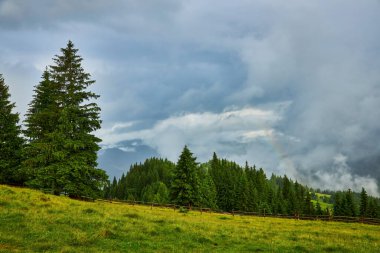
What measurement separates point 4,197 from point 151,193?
115 metres

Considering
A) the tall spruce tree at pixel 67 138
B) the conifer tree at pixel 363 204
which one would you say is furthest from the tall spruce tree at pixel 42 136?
the conifer tree at pixel 363 204

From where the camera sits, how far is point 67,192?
A: 33438 millimetres

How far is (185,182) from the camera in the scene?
198 ft

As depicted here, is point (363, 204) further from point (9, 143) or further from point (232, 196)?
point (9, 143)

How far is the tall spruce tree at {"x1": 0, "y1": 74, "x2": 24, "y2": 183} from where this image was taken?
37694 millimetres

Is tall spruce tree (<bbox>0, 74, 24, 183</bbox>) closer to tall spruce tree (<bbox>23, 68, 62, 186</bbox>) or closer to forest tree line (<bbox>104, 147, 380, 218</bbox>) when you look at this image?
tall spruce tree (<bbox>23, 68, 62, 186</bbox>)

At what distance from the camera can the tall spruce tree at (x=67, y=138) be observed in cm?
3250

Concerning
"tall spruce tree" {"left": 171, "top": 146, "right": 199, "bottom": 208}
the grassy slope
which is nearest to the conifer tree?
"tall spruce tree" {"left": 171, "top": 146, "right": 199, "bottom": 208}

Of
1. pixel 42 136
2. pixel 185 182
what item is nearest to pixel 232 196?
pixel 185 182

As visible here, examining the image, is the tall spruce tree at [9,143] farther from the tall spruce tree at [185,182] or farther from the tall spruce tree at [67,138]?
the tall spruce tree at [185,182]

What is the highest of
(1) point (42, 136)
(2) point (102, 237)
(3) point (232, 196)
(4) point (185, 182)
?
(1) point (42, 136)

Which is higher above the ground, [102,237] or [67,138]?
[67,138]

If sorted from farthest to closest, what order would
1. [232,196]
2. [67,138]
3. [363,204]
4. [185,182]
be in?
[232,196], [363,204], [185,182], [67,138]

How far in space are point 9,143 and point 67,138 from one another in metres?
10.4
